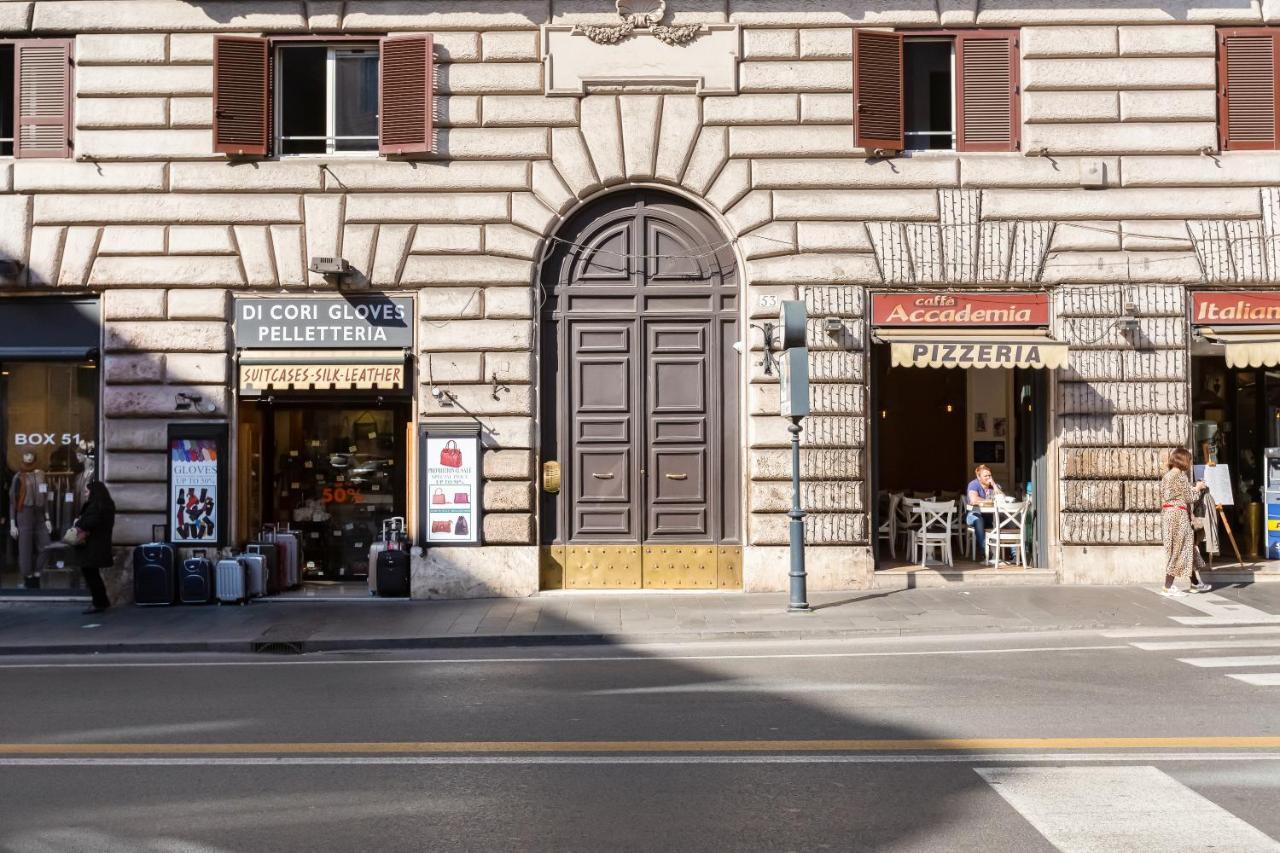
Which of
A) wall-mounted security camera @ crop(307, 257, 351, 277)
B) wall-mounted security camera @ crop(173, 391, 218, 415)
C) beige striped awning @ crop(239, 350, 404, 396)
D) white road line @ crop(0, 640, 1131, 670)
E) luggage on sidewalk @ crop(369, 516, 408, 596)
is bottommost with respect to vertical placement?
white road line @ crop(0, 640, 1131, 670)

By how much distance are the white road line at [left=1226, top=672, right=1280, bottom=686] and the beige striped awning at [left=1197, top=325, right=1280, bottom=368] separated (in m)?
6.77

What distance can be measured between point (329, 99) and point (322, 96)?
0.11m

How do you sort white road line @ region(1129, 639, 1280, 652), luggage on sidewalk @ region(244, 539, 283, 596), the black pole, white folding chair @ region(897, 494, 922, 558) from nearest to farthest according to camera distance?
white road line @ region(1129, 639, 1280, 652)
the black pole
luggage on sidewalk @ region(244, 539, 283, 596)
white folding chair @ region(897, 494, 922, 558)

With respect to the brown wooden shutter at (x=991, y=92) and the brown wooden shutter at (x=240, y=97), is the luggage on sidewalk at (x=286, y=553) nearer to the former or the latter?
the brown wooden shutter at (x=240, y=97)

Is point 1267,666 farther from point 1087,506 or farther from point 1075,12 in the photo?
point 1075,12

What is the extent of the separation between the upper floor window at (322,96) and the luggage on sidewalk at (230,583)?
17.6 feet

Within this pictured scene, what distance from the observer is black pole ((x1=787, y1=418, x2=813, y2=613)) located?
14344 millimetres

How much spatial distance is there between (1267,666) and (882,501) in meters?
8.64

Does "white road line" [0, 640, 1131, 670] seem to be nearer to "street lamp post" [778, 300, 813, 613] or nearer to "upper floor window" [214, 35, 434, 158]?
"street lamp post" [778, 300, 813, 613]

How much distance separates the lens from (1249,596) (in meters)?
15.2

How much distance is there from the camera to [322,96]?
16.6m

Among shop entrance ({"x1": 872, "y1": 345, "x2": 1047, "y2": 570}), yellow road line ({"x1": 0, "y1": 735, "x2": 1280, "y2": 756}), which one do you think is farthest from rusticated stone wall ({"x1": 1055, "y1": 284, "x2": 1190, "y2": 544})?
yellow road line ({"x1": 0, "y1": 735, "x2": 1280, "y2": 756})

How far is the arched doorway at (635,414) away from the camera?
645 inches

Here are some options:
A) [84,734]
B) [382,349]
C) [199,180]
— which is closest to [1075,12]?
[382,349]
